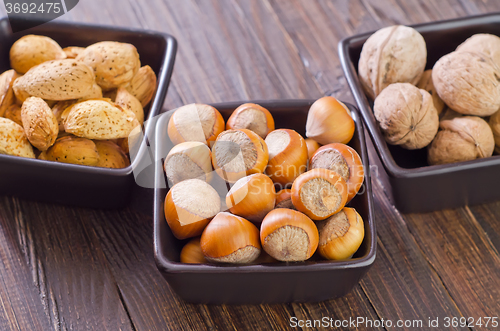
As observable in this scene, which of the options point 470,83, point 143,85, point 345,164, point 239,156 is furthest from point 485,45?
point 143,85

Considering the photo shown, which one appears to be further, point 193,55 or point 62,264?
point 193,55

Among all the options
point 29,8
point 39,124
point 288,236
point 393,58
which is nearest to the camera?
point 288,236

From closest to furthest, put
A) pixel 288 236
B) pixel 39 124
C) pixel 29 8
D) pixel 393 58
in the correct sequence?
1. pixel 288 236
2. pixel 39 124
3. pixel 393 58
4. pixel 29 8

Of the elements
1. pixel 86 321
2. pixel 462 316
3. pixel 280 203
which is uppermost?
pixel 280 203

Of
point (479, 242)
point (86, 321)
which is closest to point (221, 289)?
point (86, 321)

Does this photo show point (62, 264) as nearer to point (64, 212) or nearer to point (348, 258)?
point (64, 212)

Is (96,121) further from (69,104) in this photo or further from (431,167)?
(431,167)

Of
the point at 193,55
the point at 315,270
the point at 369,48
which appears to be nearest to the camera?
the point at 315,270

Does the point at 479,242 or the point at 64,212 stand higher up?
the point at 64,212
